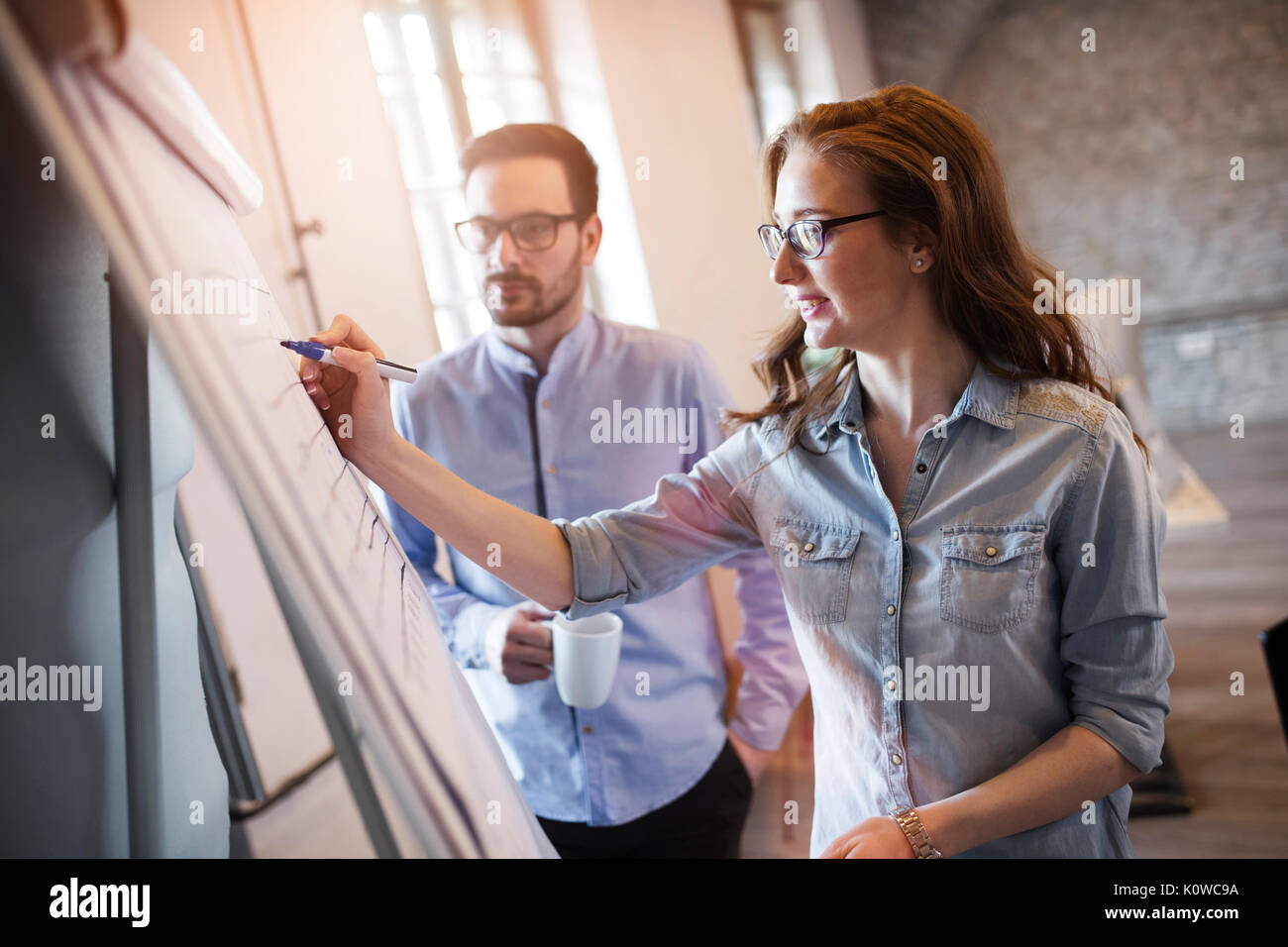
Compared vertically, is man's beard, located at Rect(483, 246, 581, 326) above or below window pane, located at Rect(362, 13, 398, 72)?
below

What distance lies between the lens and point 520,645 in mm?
992

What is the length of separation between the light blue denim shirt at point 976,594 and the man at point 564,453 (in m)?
0.20

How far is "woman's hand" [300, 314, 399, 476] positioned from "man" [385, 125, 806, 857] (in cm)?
25

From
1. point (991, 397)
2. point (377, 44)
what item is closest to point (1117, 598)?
point (991, 397)

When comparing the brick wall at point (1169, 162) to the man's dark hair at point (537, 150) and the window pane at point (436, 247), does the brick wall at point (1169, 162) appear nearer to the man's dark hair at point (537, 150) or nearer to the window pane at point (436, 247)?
the man's dark hair at point (537, 150)

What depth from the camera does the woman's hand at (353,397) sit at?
0.76 meters

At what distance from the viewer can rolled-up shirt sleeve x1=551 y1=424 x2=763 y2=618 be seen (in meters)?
0.89

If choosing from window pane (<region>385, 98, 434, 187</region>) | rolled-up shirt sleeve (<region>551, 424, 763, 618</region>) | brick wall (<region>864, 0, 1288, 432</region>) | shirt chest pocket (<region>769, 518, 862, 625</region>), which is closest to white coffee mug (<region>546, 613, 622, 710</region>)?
rolled-up shirt sleeve (<region>551, 424, 763, 618</region>)

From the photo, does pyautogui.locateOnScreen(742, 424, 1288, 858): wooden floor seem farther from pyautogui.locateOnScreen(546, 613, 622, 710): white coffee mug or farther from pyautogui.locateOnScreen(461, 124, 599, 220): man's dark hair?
pyautogui.locateOnScreen(461, 124, 599, 220): man's dark hair

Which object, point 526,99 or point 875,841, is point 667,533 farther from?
point 526,99
